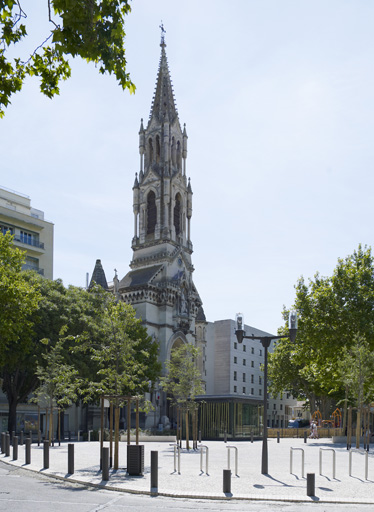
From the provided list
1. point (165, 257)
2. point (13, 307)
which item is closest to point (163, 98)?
point (165, 257)

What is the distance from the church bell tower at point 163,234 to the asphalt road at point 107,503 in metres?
54.6

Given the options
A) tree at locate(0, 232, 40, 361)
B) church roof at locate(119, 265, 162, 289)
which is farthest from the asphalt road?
church roof at locate(119, 265, 162, 289)

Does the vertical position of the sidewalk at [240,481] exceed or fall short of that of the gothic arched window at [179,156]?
it falls short

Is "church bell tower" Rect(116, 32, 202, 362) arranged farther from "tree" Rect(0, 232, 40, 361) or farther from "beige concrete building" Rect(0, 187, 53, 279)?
"tree" Rect(0, 232, 40, 361)

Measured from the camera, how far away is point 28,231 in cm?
6019

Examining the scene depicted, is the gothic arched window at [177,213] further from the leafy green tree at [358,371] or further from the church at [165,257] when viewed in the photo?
the leafy green tree at [358,371]

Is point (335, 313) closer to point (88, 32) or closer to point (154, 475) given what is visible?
point (154, 475)

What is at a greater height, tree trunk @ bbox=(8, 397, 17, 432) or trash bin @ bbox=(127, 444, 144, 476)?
trash bin @ bbox=(127, 444, 144, 476)

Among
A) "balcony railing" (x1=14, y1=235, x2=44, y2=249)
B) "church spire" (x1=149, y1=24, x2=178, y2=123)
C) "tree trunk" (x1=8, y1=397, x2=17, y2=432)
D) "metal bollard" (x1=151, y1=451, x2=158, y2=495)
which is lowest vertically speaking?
"tree trunk" (x1=8, y1=397, x2=17, y2=432)

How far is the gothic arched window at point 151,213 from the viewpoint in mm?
79688

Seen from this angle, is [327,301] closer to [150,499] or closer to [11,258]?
[11,258]

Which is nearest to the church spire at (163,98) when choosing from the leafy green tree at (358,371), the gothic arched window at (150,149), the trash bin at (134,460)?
the gothic arched window at (150,149)

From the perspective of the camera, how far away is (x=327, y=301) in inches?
1683

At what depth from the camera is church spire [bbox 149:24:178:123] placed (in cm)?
8238
